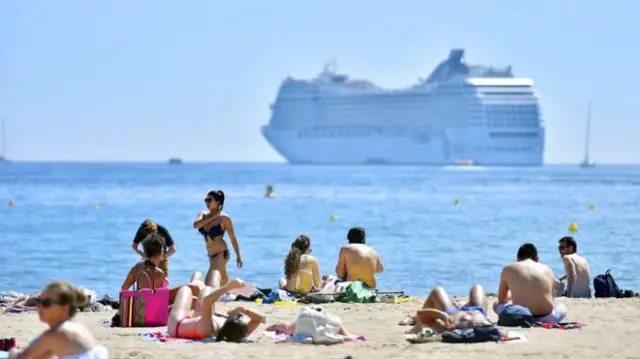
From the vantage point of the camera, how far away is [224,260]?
12117 millimetres

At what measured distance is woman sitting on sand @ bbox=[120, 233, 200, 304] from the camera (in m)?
9.85

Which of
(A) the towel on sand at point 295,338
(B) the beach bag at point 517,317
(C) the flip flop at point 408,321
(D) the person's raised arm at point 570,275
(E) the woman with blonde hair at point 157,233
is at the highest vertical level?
(E) the woman with blonde hair at point 157,233

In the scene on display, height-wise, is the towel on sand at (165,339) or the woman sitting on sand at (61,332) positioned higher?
the woman sitting on sand at (61,332)

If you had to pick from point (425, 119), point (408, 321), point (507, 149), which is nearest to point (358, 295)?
point (408, 321)

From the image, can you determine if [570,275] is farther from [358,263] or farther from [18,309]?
[18,309]

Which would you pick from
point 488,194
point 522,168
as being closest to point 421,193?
point 488,194

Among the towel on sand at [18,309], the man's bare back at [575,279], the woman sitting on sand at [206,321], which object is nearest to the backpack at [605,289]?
the man's bare back at [575,279]

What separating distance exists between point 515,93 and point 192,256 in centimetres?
10933

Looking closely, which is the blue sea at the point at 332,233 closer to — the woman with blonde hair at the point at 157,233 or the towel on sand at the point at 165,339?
the woman with blonde hair at the point at 157,233

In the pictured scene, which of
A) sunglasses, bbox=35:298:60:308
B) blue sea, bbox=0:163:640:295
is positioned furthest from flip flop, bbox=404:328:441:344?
blue sea, bbox=0:163:640:295

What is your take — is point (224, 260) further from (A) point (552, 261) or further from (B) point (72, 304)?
(A) point (552, 261)

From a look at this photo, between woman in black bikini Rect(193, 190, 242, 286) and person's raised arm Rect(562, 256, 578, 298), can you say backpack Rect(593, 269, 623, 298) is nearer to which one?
person's raised arm Rect(562, 256, 578, 298)

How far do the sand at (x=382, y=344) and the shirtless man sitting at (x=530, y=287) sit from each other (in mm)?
244

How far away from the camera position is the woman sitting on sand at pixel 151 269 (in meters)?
9.85
